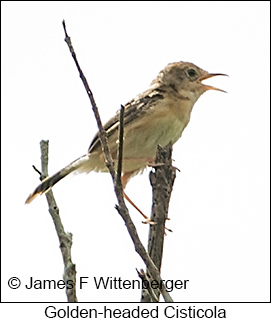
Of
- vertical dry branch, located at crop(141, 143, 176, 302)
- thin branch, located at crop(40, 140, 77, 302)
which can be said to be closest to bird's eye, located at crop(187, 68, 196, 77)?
vertical dry branch, located at crop(141, 143, 176, 302)

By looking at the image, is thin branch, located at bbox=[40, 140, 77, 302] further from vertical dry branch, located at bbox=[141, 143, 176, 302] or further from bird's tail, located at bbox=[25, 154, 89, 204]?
bird's tail, located at bbox=[25, 154, 89, 204]

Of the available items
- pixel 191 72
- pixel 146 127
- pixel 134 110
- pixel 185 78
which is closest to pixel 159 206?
pixel 146 127

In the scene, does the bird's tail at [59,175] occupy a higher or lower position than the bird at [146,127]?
lower

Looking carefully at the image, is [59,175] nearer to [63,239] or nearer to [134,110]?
[134,110]

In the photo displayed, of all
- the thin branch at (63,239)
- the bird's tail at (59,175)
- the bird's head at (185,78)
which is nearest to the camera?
the thin branch at (63,239)

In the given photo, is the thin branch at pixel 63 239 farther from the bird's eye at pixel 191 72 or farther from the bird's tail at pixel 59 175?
the bird's eye at pixel 191 72

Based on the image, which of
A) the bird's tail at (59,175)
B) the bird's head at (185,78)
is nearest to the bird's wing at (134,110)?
the bird's tail at (59,175)

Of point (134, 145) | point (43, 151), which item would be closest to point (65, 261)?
point (43, 151)
